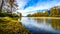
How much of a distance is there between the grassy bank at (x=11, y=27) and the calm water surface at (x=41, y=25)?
10cm

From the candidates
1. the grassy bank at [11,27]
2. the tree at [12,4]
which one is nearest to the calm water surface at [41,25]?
the grassy bank at [11,27]

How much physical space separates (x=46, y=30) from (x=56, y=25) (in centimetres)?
23

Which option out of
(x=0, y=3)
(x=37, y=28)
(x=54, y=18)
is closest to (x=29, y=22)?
(x=37, y=28)

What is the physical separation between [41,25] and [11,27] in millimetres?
619

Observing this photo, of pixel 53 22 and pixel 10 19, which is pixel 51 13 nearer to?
pixel 53 22

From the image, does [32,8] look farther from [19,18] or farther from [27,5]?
[19,18]

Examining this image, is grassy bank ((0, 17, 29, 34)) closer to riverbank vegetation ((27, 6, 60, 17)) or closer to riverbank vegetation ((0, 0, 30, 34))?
riverbank vegetation ((0, 0, 30, 34))

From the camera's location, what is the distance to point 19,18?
246cm

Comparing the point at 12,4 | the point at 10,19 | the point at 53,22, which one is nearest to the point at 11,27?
the point at 10,19

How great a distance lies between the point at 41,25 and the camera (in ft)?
7.90

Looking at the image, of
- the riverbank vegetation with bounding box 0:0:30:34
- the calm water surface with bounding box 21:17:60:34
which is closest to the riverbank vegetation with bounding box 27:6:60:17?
the calm water surface with bounding box 21:17:60:34

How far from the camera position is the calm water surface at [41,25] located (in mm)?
2373

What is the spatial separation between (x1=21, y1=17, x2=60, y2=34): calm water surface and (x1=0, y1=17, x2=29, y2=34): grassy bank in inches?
4.1

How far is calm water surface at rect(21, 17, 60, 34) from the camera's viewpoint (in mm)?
2373
